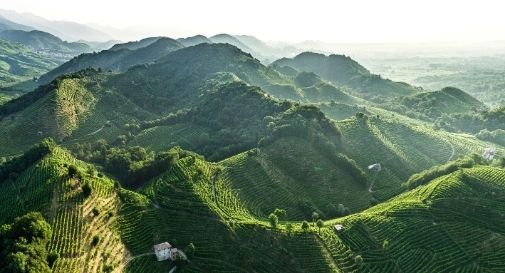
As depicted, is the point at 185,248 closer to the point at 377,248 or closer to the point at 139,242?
the point at 139,242

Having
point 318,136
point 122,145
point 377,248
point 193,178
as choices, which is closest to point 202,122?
point 122,145

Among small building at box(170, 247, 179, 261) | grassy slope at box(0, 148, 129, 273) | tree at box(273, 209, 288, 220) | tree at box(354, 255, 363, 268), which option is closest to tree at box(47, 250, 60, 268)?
grassy slope at box(0, 148, 129, 273)

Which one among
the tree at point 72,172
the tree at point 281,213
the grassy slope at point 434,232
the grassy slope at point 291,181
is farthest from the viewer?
the grassy slope at point 291,181

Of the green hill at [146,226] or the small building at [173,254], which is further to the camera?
the small building at [173,254]

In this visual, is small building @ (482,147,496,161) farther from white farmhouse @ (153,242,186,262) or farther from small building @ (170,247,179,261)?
small building @ (170,247,179,261)

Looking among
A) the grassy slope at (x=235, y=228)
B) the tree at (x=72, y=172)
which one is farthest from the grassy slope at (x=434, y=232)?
the tree at (x=72, y=172)

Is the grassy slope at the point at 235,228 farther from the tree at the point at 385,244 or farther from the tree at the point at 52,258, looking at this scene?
the tree at the point at 52,258

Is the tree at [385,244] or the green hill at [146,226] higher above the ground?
the green hill at [146,226]
